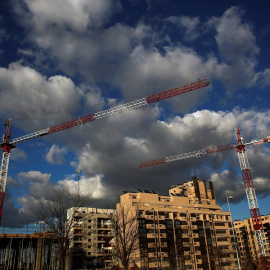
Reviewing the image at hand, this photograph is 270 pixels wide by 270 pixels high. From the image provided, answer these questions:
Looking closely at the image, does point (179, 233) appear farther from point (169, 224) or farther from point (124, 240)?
point (124, 240)

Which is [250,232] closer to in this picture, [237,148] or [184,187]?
[184,187]

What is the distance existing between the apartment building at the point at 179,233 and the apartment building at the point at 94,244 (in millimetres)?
9520

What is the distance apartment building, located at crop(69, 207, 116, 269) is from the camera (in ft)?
288

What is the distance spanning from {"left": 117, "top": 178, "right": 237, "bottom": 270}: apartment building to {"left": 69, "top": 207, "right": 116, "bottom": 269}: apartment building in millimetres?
9520

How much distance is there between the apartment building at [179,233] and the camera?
8750 cm

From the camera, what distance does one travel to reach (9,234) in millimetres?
54625

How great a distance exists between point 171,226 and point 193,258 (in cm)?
1234

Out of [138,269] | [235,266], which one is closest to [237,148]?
[235,266]

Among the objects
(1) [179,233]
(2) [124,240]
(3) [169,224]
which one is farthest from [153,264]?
(2) [124,240]

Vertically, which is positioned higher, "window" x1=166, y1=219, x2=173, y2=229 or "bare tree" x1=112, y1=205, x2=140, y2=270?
"window" x1=166, y1=219, x2=173, y2=229

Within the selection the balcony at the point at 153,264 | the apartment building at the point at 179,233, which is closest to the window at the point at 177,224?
the apartment building at the point at 179,233

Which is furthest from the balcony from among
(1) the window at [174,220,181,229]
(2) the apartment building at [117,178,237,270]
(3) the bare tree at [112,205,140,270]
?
(1) the window at [174,220,181,229]

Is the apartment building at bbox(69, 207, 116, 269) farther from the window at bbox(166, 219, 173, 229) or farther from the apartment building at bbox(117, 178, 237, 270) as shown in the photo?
the window at bbox(166, 219, 173, 229)

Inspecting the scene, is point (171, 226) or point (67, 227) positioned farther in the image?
point (171, 226)
